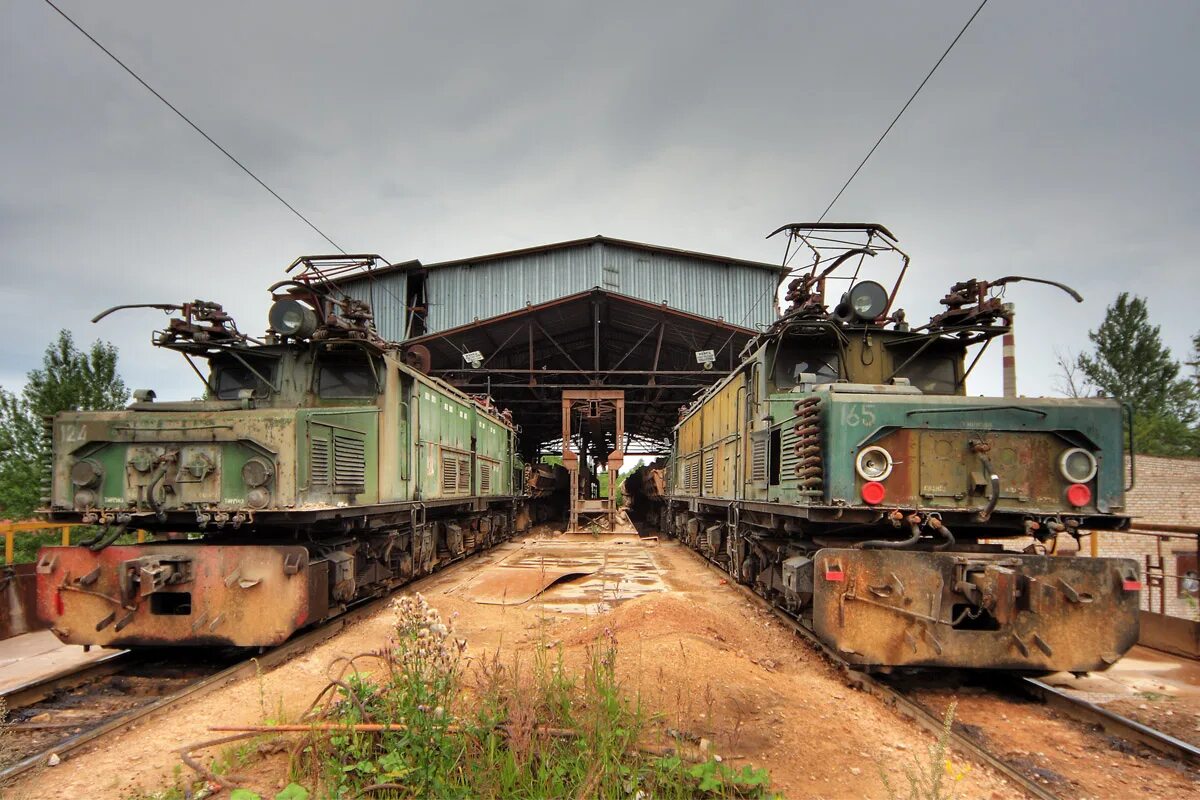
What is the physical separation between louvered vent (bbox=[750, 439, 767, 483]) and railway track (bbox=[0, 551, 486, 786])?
5.06 m

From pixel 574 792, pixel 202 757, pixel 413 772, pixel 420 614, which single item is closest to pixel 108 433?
pixel 202 757

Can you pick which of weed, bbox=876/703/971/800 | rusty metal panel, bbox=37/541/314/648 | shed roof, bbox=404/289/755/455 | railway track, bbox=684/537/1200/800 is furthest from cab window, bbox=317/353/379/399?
shed roof, bbox=404/289/755/455

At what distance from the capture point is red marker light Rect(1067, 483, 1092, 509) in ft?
17.9

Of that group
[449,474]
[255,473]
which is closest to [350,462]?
[255,473]

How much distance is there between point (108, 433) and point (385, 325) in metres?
16.9

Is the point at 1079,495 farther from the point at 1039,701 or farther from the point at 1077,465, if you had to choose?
the point at 1039,701

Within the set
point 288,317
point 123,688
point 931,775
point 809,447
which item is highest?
point 288,317

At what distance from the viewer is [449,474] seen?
11.8 metres

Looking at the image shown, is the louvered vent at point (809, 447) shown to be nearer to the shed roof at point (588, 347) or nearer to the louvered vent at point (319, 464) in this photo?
the louvered vent at point (319, 464)

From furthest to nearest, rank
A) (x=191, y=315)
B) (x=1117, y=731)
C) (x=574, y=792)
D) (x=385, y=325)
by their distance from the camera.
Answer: (x=385, y=325), (x=191, y=315), (x=1117, y=731), (x=574, y=792)

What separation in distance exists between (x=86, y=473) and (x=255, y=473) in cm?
158

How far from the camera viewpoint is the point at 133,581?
590 centimetres

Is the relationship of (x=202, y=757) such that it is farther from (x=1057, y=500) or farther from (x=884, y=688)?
(x=1057, y=500)

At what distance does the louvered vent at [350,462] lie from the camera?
7.17m
